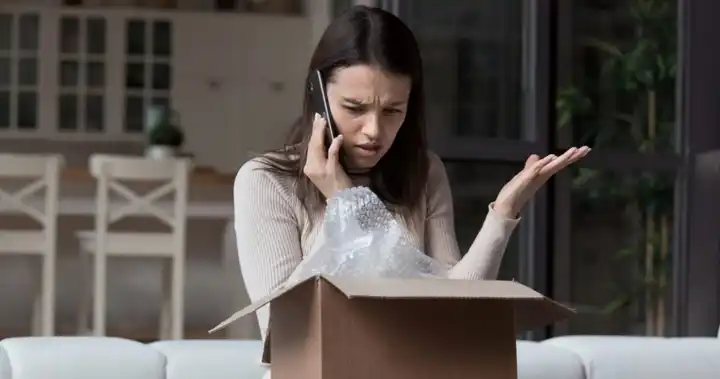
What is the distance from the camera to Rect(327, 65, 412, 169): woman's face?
3.94ft

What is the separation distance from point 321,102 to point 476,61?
1196 mm

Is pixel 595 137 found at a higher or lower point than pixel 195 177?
higher

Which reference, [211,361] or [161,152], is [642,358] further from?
[161,152]

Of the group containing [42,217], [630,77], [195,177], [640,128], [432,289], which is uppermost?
[630,77]

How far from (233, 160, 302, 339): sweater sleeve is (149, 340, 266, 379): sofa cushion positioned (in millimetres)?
157

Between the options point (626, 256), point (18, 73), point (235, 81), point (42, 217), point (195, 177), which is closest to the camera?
point (626, 256)

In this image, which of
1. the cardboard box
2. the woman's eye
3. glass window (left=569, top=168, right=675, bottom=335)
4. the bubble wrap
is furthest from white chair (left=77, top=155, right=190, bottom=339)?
the cardboard box

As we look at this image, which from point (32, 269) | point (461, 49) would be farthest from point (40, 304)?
point (461, 49)

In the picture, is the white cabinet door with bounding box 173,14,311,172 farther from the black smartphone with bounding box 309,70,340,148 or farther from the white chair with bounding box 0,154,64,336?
the black smartphone with bounding box 309,70,340,148

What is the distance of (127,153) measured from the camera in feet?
17.5

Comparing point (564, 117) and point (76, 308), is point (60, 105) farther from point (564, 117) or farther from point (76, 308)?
point (564, 117)

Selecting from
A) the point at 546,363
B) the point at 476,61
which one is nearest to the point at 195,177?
the point at 476,61

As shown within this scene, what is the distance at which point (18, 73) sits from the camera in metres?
5.24

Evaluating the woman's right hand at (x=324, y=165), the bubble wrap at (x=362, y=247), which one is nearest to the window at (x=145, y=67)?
the woman's right hand at (x=324, y=165)
